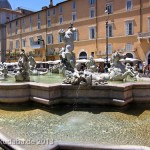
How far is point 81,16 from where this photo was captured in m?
36.5

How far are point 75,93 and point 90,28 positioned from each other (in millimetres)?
29497

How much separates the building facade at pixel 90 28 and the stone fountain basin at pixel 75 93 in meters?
17.9

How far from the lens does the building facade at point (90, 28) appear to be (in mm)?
29641

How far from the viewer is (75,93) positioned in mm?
6621

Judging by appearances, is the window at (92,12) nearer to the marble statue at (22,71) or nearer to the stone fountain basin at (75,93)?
the marble statue at (22,71)

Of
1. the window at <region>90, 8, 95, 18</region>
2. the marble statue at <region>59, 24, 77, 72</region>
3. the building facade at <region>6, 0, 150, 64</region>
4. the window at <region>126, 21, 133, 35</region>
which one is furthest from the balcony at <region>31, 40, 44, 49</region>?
the marble statue at <region>59, 24, 77, 72</region>

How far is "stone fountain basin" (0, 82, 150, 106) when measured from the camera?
250 inches

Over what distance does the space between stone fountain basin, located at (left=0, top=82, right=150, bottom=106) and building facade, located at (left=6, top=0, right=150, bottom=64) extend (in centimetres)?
1785

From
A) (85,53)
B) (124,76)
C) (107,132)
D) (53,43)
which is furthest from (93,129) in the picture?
(53,43)

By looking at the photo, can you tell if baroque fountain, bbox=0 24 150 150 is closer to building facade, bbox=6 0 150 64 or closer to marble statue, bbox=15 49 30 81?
marble statue, bbox=15 49 30 81

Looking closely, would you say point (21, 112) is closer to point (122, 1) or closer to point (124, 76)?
point (124, 76)

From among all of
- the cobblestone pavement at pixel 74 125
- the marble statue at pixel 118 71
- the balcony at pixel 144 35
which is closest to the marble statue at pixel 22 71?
the cobblestone pavement at pixel 74 125

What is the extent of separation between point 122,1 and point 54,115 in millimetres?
28158

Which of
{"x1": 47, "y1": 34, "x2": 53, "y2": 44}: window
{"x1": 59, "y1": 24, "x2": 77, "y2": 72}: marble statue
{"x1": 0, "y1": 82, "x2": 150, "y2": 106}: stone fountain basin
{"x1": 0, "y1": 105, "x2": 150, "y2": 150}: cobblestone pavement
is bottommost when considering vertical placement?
{"x1": 0, "y1": 105, "x2": 150, "y2": 150}: cobblestone pavement
